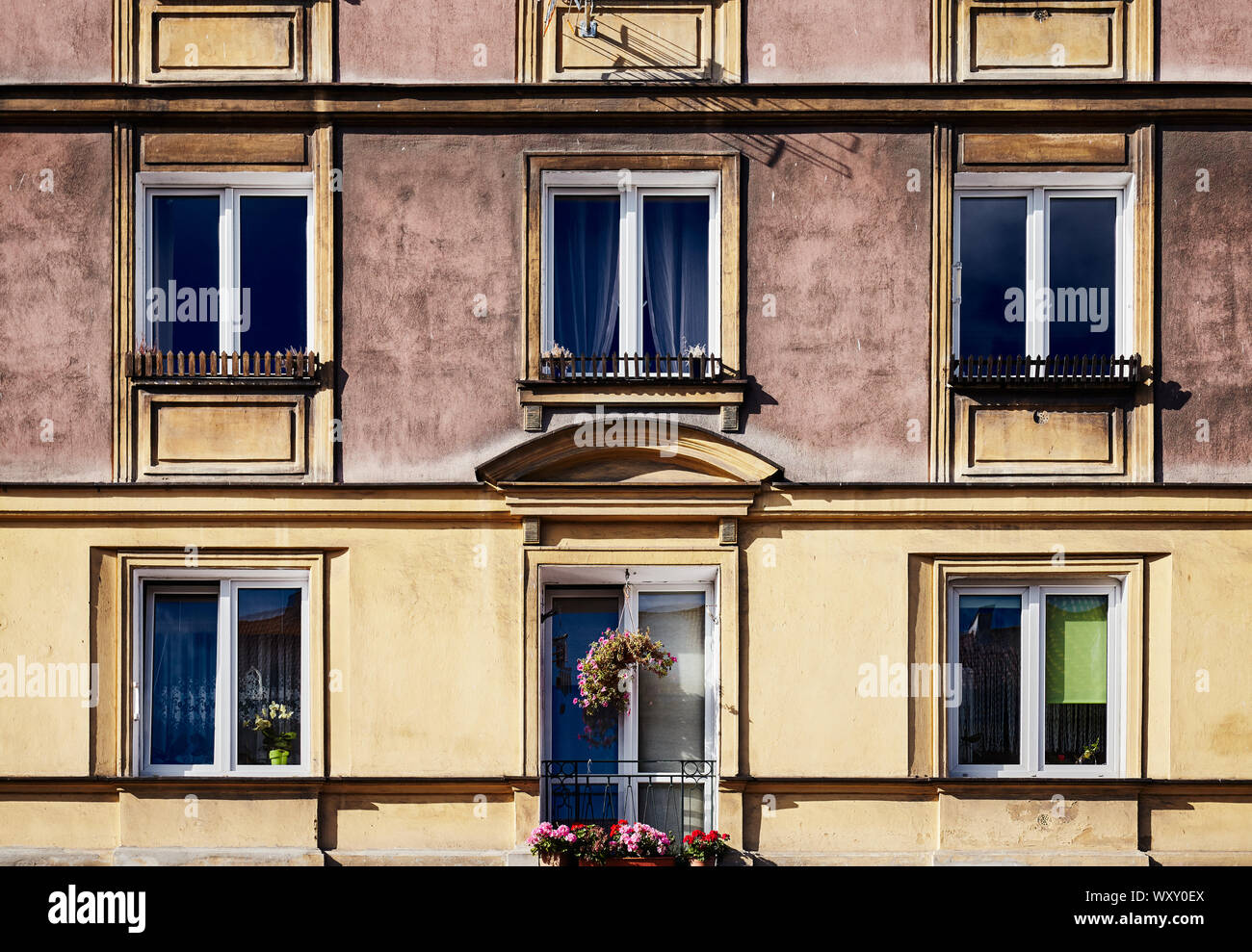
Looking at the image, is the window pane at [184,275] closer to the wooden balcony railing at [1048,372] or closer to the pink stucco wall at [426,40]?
the pink stucco wall at [426,40]

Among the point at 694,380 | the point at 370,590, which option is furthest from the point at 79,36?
the point at 694,380

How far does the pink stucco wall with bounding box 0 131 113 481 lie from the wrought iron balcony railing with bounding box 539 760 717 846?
441 cm

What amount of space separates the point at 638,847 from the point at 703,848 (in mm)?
508

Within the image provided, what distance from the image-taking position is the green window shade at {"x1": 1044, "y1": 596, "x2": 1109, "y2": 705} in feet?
32.4

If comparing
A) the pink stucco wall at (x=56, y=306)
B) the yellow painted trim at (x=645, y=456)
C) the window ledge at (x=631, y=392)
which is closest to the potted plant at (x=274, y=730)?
the pink stucco wall at (x=56, y=306)

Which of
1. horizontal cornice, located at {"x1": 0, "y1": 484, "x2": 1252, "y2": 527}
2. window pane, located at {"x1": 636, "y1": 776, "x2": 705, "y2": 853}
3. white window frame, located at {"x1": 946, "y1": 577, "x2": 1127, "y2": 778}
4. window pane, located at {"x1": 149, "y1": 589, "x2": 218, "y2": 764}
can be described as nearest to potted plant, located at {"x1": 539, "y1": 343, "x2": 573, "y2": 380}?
horizontal cornice, located at {"x1": 0, "y1": 484, "x2": 1252, "y2": 527}

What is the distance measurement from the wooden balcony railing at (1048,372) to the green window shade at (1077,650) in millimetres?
1719

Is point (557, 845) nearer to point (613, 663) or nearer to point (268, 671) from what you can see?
point (613, 663)

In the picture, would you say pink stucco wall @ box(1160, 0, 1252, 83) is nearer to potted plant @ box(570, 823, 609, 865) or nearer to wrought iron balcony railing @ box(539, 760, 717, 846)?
wrought iron balcony railing @ box(539, 760, 717, 846)

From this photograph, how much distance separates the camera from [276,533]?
31.9ft

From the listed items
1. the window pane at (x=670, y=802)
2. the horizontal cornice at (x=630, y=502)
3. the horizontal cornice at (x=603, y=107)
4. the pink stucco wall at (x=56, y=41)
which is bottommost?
the window pane at (x=670, y=802)

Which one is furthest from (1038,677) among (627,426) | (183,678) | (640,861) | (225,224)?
(225,224)

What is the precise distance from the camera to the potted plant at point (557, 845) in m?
9.31

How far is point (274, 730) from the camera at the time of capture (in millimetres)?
9844
